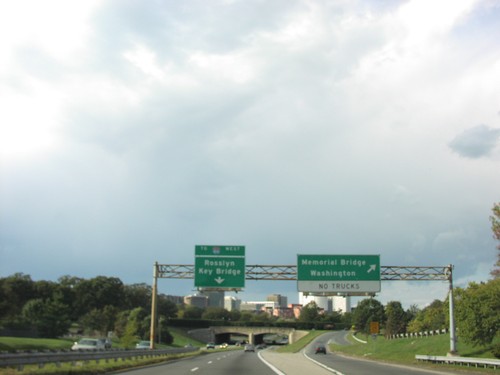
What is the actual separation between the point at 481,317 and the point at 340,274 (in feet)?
38.3

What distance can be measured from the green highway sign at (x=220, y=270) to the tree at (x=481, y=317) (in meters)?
17.7

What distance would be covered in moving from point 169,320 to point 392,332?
8080cm

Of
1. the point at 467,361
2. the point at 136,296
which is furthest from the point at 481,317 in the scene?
the point at 136,296

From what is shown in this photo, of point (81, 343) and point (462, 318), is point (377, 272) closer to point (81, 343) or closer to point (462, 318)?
point (462, 318)

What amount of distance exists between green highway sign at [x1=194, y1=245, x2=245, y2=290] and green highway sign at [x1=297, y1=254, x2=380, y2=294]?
449 cm

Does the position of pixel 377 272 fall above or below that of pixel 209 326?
above

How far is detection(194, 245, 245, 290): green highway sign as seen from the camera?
42.3m

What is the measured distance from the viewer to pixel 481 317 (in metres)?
43.1

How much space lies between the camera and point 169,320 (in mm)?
171125

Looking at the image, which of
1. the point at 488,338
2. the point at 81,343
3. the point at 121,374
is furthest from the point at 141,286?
the point at 121,374

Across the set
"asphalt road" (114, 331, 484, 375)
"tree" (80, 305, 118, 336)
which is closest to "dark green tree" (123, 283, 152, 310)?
"tree" (80, 305, 118, 336)

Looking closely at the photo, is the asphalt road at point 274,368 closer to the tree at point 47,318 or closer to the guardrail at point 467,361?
the guardrail at point 467,361

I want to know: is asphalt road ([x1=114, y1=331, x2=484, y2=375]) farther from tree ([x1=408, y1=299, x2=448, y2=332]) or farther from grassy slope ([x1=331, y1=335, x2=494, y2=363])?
tree ([x1=408, y1=299, x2=448, y2=332])

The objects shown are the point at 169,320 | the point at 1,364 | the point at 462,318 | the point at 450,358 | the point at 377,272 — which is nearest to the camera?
the point at 1,364
